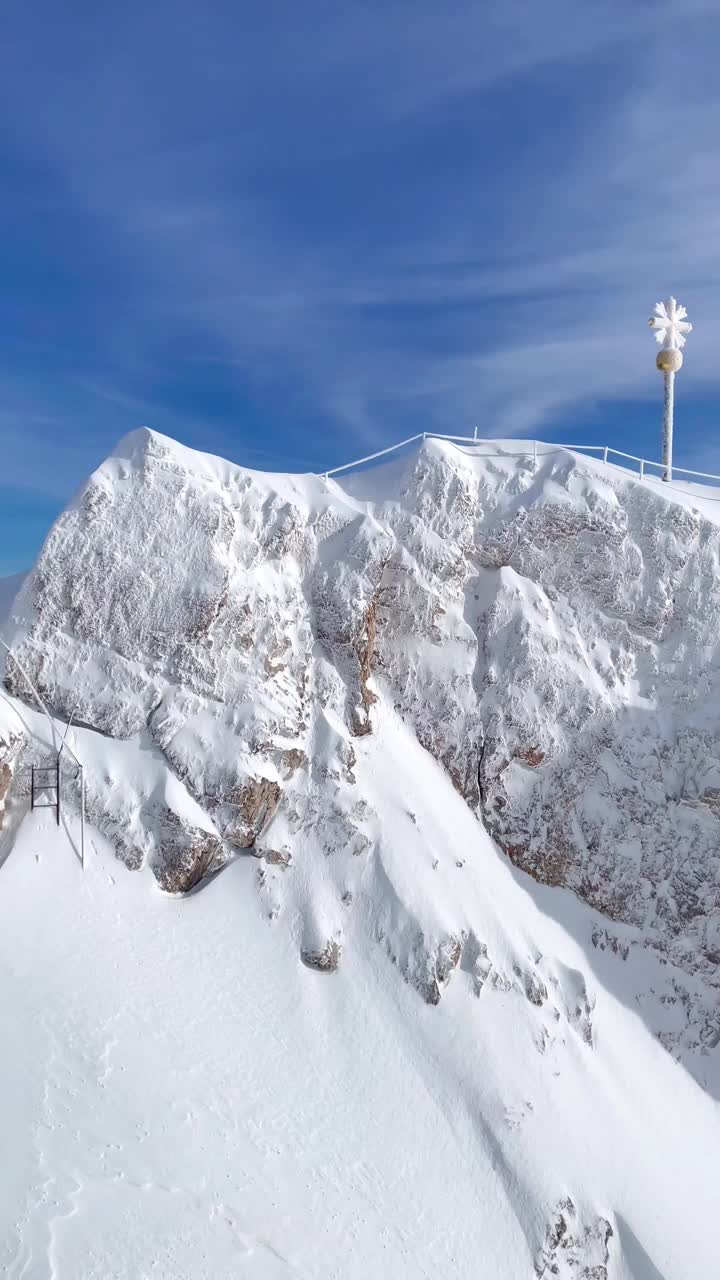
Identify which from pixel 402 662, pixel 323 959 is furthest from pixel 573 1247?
pixel 402 662

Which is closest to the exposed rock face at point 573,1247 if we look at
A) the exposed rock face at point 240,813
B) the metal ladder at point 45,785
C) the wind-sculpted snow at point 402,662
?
the wind-sculpted snow at point 402,662

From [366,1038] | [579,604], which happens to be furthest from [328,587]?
[366,1038]

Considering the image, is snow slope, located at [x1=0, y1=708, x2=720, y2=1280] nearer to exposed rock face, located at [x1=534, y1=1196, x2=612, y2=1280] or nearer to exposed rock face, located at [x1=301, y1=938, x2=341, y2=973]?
exposed rock face, located at [x1=534, y1=1196, x2=612, y2=1280]

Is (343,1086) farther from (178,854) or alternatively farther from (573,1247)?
(178,854)

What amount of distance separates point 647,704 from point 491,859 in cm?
729

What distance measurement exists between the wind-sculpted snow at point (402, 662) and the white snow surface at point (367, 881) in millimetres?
102

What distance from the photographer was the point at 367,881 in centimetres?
2553

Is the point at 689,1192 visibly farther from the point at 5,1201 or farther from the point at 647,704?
the point at 5,1201

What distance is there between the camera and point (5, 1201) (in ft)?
56.1

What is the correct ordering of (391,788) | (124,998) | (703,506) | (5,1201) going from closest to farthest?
(5,1201) → (124,998) → (391,788) → (703,506)

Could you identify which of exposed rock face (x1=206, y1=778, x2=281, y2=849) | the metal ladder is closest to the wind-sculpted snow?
exposed rock face (x1=206, y1=778, x2=281, y2=849)

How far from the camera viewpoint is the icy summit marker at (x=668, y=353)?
33.4m

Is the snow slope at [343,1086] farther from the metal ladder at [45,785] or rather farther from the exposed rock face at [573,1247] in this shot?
the metal ladder at [45,785]

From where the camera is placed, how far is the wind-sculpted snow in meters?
25.8
